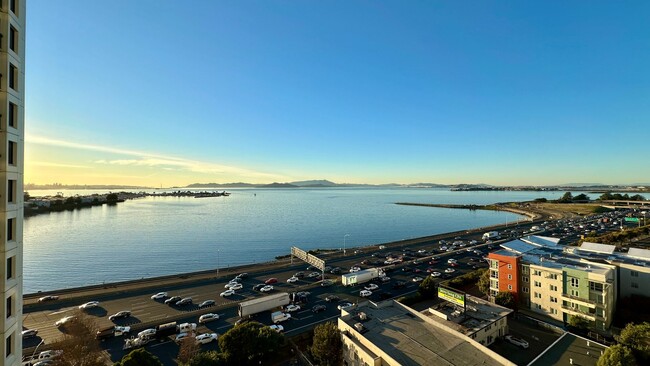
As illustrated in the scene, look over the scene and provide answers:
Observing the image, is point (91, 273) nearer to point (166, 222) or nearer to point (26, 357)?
point (26, 357)

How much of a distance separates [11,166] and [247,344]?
1566cm

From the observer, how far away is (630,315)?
25.4m

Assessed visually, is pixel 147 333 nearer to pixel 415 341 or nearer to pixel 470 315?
pixel 415 341

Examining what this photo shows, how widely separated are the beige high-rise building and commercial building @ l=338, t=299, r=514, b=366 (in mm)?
16044

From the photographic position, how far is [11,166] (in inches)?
364

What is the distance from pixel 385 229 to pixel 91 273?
234ft

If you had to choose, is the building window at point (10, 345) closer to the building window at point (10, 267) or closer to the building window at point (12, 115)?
the building window at point (10, 267)

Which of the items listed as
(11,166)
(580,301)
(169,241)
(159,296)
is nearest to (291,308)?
(159,296)

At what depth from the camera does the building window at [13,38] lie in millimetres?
9328

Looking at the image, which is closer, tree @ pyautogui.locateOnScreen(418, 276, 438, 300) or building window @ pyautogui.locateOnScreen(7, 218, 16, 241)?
building window @ pyautogui.locateOnScreen(7, 218, 16, 241)

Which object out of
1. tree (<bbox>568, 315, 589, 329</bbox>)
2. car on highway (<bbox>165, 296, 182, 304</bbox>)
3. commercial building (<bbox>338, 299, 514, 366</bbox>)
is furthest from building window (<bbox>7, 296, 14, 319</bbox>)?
tree (<bbox>568, 315, 589, 329</bbox>)

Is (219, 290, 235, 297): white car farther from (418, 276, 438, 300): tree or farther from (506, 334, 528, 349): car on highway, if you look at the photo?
(506, 334, 528, 349): car on highway

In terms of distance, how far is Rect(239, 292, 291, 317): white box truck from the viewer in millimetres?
26688

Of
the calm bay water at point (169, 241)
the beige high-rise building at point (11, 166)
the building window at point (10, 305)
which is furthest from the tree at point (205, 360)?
the calm bay water at point (169, 241)
